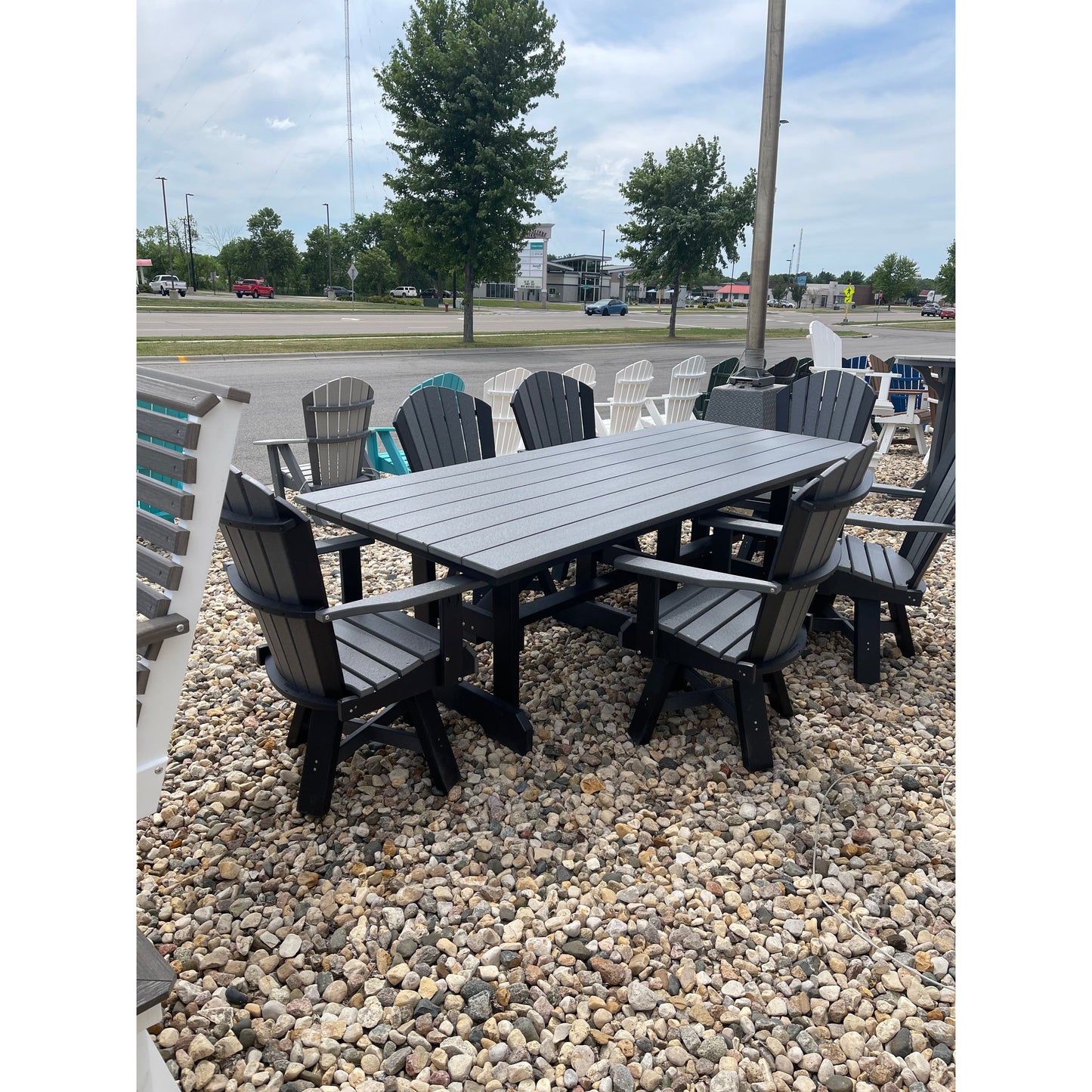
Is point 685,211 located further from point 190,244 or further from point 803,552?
point 190,244

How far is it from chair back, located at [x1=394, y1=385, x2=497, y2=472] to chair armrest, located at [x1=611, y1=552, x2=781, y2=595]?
1316mm

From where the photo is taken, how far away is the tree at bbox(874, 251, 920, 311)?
5650 centimetres

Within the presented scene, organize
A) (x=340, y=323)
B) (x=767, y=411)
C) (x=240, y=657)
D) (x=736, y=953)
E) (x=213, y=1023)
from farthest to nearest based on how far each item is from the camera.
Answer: (x=340, y=323)
(x=767, y=411)
(x=240, y=657)
(x=736, y=953)
(x=213, y=1023)

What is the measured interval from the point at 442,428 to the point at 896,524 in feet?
7.09

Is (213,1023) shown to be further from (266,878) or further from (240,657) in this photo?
(240,657)

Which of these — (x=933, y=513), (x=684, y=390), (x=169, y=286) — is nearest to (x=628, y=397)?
(x=684, y=390)

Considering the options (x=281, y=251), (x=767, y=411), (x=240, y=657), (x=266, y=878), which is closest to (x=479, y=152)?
(x=767, y=411)

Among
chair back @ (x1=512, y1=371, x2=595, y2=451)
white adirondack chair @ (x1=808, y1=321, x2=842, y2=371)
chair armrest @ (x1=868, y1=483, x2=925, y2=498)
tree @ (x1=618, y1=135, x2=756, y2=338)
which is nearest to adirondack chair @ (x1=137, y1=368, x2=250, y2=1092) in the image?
chair back @ (x1=512, y1=371, x2=595, y2=451)

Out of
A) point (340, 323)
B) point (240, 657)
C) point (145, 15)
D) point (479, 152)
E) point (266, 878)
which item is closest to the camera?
point (145, 15)

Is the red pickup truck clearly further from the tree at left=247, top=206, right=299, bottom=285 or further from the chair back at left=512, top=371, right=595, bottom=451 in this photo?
the chair back at left=512, top=371, right=595, bottom=451

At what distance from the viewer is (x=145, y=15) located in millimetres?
1633

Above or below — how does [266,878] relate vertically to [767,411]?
below

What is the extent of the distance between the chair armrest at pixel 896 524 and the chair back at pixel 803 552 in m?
0.68
